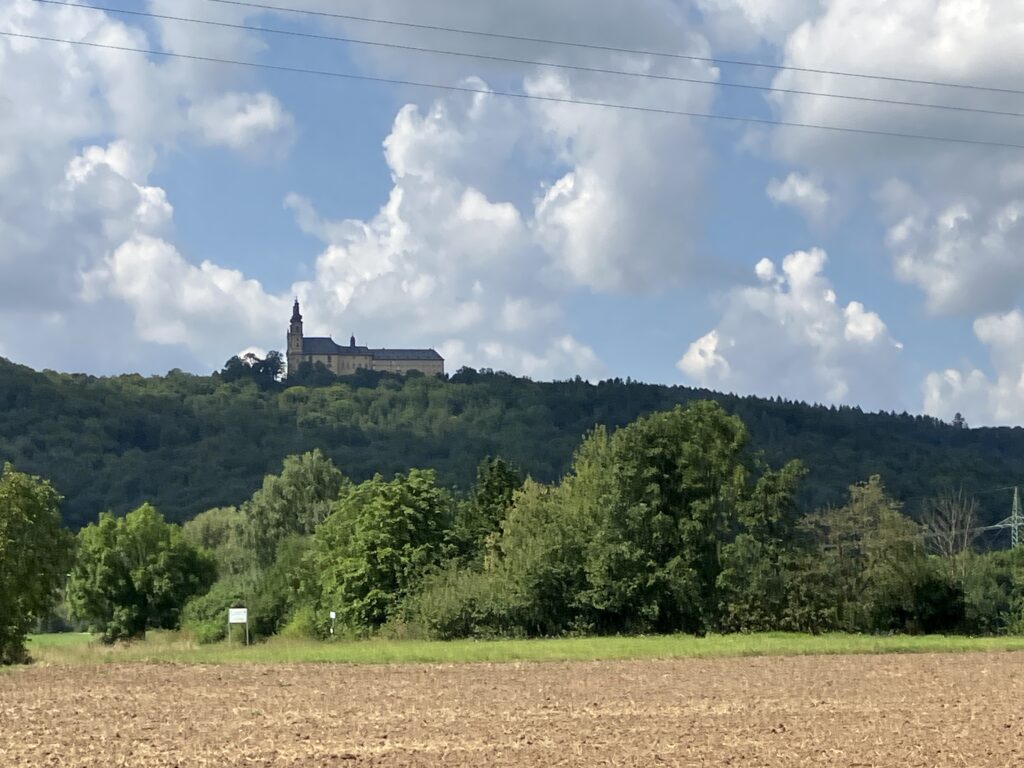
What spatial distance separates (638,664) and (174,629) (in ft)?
228

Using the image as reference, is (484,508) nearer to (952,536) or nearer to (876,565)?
(876,565)

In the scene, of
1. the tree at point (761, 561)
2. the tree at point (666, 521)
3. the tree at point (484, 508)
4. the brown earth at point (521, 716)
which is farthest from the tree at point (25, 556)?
the tree at point (484, 508)

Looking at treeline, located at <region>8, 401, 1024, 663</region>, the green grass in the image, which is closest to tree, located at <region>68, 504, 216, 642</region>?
treeline, located at <region>8, 401, 1024, 663</region>

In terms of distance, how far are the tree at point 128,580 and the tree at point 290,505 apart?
8983 mm

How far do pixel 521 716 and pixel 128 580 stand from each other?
84.5 meters

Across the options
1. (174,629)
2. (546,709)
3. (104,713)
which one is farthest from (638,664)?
(174,629)

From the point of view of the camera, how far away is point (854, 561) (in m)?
68.9

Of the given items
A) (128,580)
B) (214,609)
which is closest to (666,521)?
(214,609)

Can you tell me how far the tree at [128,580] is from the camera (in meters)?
105

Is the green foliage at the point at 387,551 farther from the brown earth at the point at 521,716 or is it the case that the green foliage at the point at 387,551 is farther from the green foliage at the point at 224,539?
the brown earth at the point at 521,716

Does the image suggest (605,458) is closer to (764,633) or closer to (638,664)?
(764,633)

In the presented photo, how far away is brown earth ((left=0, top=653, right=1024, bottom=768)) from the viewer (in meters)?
22.4

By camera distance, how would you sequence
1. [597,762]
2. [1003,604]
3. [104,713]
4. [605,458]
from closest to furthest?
[597,762] < [104,713] < [605,458] < [1003,604]

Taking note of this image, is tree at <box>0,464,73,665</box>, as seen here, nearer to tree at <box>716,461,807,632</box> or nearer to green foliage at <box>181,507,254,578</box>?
tree at <box>716,461,807,632</box>
